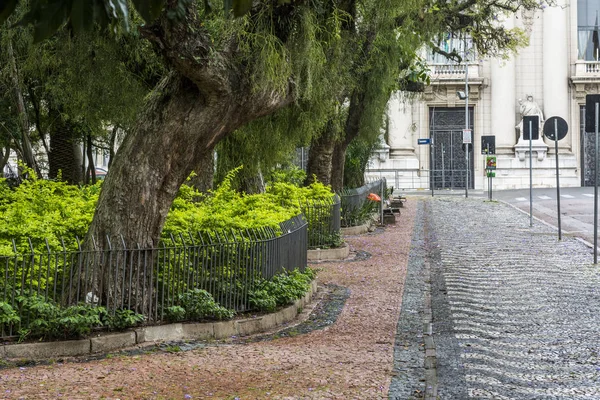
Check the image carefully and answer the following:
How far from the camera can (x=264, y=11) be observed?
378 inches

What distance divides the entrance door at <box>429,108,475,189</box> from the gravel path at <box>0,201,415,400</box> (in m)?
44.6

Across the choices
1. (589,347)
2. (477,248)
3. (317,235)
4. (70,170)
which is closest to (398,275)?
(317,235)

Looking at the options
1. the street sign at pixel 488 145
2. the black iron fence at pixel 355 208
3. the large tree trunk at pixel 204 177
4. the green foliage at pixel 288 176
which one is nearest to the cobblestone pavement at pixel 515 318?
the black iron fence at pixel 355 208

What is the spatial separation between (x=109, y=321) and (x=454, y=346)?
3.03m

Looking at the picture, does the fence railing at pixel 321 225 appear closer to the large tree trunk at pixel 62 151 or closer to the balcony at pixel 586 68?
the large tree trunk at pixel 62 151

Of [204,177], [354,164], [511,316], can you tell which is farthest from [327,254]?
[354,164]

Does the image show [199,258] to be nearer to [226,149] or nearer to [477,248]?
[226,149]

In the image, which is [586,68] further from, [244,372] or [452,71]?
[244,372]

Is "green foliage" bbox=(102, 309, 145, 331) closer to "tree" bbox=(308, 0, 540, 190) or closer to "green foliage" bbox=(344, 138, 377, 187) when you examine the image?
"tree" bbox=(308, 0, 540, 190)

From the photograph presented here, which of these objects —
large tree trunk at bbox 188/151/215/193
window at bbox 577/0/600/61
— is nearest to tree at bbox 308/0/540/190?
large tree trunk at bbox 188/151/215/193

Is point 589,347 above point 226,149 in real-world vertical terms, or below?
below

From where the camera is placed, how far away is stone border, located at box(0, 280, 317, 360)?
766 centimetres

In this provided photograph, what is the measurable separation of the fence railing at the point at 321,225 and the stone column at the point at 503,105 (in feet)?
126

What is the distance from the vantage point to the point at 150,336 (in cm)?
851
